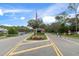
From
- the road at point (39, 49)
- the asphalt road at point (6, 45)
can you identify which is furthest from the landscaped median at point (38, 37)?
the road at point (39, 49)

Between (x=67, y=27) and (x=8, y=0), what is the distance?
614 inches

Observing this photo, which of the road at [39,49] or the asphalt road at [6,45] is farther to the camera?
the asphalt road at [6,45]

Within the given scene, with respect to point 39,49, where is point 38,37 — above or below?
below

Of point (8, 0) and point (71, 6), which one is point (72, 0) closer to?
point (8, 0)

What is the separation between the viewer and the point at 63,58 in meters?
14.0

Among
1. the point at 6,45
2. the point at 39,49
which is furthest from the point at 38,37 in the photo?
the point at 39,49

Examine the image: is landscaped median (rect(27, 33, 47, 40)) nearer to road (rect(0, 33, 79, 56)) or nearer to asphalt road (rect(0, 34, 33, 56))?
asphalt road (rect(0, 34, 33, 56))

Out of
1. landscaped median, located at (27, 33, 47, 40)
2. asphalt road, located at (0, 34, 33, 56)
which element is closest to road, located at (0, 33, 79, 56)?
asphalt road, located at (0, 34, 33, 56)

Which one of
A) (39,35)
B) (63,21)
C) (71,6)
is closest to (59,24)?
(63,21)

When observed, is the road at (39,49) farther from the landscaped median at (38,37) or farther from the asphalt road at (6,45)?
the landscaped median at (38,37)

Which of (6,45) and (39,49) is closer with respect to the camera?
(39,49)

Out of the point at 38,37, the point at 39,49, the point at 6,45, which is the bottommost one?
the point at 38,37

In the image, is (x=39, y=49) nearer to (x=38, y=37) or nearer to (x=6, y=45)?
(x=6, y=45)

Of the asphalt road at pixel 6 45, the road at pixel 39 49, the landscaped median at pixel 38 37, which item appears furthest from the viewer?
the landscaped median at pixel 38 37
